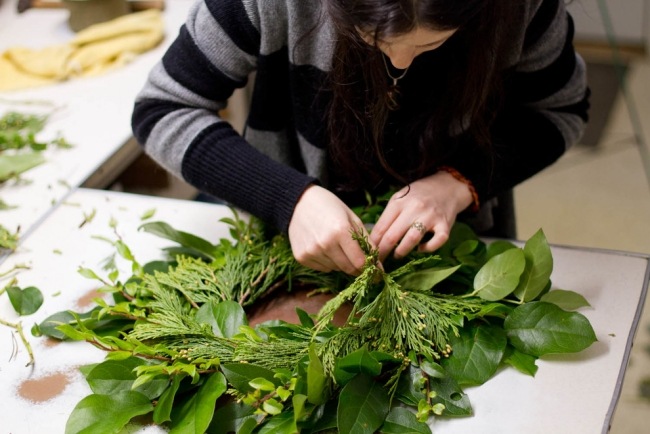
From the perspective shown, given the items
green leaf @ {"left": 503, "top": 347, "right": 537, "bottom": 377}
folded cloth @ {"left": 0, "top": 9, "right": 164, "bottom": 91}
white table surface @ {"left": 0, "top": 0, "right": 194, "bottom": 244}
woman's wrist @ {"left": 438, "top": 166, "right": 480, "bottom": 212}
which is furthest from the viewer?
folded cloth @ {"left": 0, "top": 9, "right": 164, "bottom": 91}

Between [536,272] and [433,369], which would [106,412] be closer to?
[433,369]

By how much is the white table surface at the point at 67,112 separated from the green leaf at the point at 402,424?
2.21 feet

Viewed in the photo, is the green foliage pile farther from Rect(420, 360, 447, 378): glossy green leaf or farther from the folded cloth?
the folded cloth

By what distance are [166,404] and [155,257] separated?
32 centimetres

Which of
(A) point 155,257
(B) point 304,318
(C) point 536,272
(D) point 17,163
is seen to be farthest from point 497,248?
(D) point 17,163

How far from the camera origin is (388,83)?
1.02 metres

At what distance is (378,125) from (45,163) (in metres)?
0.67

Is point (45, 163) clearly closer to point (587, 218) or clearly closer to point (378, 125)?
point (378, 125)

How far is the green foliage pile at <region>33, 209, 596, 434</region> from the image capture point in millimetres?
799

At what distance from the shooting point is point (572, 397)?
2.74 ft

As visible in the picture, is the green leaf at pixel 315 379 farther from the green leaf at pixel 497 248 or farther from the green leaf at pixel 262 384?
the green leaf at pixel 497 248

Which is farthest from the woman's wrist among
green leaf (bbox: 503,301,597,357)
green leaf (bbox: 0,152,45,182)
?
green leaf (bbox: 0,152,45,182)

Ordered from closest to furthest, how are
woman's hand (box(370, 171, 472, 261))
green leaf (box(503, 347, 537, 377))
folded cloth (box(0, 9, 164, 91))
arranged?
green leaf (box(503, 347, 537, 377)) < woman's hand (box(370, 171, 472, 261)) < folded cloth (box(0, 9, 164, 91))

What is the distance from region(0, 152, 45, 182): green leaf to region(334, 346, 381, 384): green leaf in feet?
2.55
